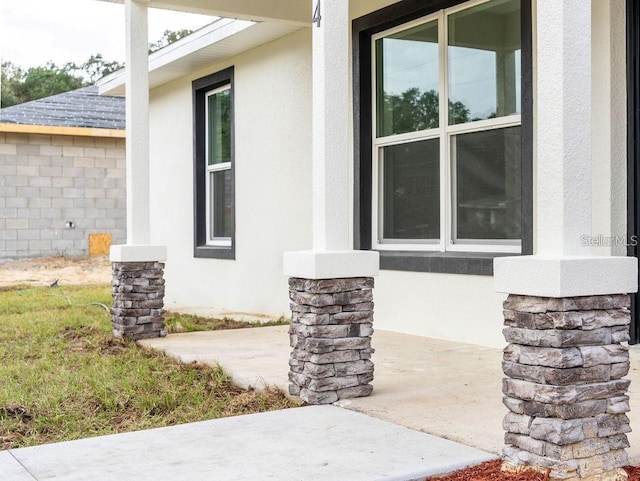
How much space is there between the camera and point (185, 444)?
392 centimetres

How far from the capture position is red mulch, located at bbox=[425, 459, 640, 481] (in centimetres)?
326

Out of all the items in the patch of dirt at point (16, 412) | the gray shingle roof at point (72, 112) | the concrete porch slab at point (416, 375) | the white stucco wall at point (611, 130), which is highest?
the gray shingle roof at point (72, 112)

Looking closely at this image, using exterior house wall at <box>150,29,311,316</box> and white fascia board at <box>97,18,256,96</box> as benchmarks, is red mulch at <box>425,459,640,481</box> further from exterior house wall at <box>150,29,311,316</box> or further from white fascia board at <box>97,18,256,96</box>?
white fascia board at <box>97,18,256,96</box>

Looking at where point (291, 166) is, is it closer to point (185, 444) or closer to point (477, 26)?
point (477, 26)

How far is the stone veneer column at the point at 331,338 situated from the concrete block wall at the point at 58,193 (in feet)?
44.3

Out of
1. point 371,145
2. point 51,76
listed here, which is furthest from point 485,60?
point 51,76

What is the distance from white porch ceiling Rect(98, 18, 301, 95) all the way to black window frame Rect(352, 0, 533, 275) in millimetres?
1318

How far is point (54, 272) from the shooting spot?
16375 mm

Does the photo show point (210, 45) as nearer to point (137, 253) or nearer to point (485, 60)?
point (137, 253)

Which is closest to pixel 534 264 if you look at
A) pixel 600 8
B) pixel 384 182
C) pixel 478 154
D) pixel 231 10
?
pixel 600 8

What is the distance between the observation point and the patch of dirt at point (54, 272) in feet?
49.6

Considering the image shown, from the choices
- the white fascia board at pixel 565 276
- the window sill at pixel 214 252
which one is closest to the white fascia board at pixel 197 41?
the window sill at pixel 214 252

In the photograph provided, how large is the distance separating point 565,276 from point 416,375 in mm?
2466

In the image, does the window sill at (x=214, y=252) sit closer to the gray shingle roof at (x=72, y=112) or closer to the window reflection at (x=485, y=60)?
the window reflection at (x=485, y=60)
